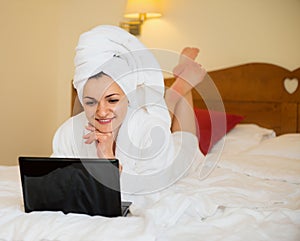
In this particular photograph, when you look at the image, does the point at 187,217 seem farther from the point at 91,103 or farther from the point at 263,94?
the point at 263,94

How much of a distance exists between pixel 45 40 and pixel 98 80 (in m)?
1.86

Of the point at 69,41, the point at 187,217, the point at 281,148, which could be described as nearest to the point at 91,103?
the point at 187,217

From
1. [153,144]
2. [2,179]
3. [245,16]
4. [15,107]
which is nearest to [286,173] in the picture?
[153,144]

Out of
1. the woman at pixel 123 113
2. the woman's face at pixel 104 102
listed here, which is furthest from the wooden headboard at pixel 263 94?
the woman's face at pixel 104 102

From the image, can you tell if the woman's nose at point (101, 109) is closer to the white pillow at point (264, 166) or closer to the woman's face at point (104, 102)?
the woman's face at point (104, 102)

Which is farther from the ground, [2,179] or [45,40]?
[45,40]

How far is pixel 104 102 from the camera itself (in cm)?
126

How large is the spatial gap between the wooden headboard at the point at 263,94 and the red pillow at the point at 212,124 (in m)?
0.15

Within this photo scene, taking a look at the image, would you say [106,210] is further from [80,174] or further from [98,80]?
[98,80]

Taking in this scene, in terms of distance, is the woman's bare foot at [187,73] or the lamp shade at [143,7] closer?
the woman's bare foot at [187,73]

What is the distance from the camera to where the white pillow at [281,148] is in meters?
1.92

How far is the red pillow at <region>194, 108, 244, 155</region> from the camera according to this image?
2.17 m

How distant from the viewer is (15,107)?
9.07ft

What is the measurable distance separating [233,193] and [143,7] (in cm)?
161
